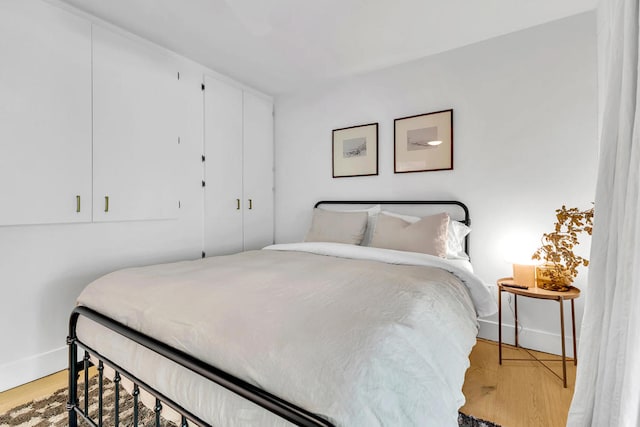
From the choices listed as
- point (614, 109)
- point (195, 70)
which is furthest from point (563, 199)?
point (195, 70)

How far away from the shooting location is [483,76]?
2627mm

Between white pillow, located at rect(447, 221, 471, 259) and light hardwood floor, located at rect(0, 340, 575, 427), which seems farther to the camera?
white pillow, located at rect(447, 221, 471, 259)

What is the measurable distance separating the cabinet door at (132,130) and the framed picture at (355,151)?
1.63 m

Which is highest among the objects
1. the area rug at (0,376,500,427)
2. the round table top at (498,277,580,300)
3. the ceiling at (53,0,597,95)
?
the ceiling at (53,0,597,95)

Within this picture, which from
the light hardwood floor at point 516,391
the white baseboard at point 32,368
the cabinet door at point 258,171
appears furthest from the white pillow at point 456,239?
the white baseboard at point 32,368

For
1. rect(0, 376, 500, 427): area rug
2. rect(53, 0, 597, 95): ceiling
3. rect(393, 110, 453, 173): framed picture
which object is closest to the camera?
rect(0, 376, 500, 427): area rug

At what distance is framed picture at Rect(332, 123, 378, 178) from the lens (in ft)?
10.5

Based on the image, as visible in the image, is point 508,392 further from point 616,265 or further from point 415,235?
point 616,265

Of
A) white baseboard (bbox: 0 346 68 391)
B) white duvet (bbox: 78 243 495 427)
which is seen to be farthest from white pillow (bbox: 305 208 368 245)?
white baseboard (bbox: 0 346 68 391)

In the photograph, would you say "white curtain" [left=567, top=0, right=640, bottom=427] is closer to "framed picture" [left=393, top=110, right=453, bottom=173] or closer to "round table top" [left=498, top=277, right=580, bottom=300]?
"round table top" [left=498, top=277, right=580, bottom=300]

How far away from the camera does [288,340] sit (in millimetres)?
942

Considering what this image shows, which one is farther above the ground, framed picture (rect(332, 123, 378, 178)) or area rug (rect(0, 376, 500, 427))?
framed picture (rect(332, 123, 378, 178))

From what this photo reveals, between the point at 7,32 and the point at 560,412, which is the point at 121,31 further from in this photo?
the point at 560,412

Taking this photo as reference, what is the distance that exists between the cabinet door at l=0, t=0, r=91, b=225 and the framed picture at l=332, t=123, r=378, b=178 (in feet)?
7.25
